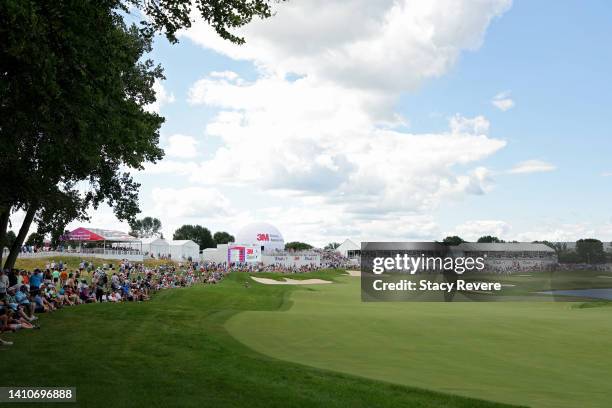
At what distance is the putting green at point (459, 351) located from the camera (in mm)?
11703

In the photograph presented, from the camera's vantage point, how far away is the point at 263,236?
11662cm

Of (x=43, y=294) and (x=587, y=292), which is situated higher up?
(x=43, y=294)

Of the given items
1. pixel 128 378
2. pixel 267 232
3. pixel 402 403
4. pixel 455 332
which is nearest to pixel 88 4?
pixel 128 378

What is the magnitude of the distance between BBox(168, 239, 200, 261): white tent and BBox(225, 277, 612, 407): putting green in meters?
79.8

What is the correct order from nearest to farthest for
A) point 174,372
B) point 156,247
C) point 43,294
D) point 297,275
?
1. point 174,372
2. point 43,294
3. point 297,275
4. point 156,247

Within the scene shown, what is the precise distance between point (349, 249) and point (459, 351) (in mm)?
136165

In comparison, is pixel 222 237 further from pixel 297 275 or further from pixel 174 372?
pixel 174 372

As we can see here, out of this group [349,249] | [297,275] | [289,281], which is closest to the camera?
[289,281]

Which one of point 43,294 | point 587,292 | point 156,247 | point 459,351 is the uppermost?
point 156,247

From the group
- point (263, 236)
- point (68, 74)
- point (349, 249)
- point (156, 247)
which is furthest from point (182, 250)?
point (68, 74)

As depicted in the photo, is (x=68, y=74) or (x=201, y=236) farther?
(x=201, y=236)

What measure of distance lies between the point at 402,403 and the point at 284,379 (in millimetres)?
2802

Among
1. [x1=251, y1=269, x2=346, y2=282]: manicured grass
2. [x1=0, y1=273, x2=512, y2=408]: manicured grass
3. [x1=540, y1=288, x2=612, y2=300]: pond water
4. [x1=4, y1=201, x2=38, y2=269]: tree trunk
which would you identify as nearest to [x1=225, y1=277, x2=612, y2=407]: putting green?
[x1=0, y1=273, x2=512, y2=408]: manicured grass

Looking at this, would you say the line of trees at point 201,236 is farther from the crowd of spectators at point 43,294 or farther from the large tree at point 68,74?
the large tree at point 68,74
